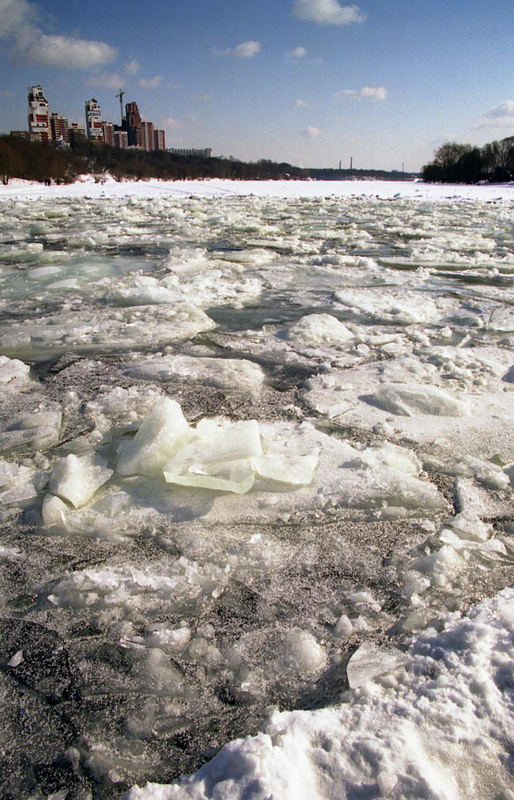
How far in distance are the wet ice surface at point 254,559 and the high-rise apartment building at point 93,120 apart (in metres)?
74.0

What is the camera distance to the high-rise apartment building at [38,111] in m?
60.5

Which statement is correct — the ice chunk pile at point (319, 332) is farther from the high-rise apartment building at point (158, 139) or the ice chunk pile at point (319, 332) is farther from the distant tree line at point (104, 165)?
the high-rise apartment building at point (158, 139)

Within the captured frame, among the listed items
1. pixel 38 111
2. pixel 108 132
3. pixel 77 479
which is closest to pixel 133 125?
pixel 108 132

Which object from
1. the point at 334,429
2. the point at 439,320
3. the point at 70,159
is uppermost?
the point at 70,159

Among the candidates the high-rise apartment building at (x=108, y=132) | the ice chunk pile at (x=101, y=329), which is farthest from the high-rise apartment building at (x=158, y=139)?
the ice chunk pile at (x=101, y=329)

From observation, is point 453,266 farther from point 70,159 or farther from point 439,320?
point 70,159

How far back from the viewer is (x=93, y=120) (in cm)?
6700

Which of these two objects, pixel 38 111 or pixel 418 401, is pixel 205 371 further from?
pixel 38 111

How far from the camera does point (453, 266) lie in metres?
4.72

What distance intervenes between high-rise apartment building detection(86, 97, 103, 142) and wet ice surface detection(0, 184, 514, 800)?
243ft

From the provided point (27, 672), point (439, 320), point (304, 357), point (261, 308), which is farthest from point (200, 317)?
point (27, 672)

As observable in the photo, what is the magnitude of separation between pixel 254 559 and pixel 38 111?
7768 centimetres

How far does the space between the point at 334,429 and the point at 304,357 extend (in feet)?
2.42

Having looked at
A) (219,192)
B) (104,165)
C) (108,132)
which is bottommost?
(219,192)
